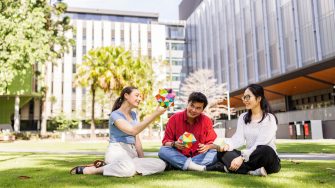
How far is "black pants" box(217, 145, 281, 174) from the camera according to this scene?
5051 mm

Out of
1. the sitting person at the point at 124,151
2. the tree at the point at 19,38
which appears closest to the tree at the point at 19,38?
the tree at the point at 19,38

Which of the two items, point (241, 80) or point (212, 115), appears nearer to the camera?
point (241, 80)

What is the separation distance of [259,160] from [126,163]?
6.53 feet

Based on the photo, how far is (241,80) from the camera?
147 feet

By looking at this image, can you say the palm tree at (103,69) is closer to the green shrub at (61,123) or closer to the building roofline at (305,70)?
the building roofline at (305,70)

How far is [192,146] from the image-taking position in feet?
19.1

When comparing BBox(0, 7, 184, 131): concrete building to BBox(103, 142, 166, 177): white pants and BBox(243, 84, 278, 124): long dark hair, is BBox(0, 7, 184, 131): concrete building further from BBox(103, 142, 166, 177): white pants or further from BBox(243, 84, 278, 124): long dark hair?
BBox(243, 84, 278, 124): long dark hair

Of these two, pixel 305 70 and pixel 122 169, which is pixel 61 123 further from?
pixel 122 169

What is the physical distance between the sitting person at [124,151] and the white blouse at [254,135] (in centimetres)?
129

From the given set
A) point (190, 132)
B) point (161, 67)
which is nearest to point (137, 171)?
point (190, 132)

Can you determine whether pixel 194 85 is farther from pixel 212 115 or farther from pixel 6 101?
pixel 6 101

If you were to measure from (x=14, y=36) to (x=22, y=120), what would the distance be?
124ft

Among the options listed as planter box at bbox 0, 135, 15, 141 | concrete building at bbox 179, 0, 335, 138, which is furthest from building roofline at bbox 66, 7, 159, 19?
planter box at bbox 0, 135, 15, 141

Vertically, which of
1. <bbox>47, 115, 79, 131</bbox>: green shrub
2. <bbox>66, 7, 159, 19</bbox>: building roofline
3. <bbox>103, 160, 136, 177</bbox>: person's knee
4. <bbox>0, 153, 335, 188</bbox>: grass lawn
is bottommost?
<bbox>0, 153, 335, 188</bbox>: grass lawn
